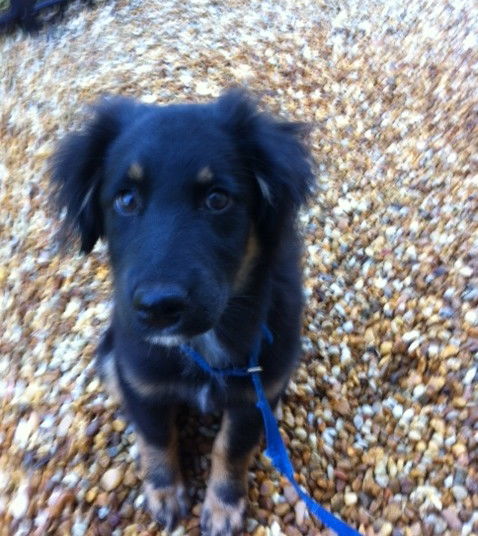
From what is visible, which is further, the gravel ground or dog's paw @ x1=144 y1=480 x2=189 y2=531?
the gravel ground

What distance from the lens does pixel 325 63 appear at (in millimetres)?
5531

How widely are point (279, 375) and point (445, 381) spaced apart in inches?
41.6

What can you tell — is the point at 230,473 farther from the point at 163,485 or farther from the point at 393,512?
the point at 393,512

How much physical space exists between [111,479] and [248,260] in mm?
1181

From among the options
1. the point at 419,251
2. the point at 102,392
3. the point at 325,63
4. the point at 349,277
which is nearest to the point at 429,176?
the point at 419,251

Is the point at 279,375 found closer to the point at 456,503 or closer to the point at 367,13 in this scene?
the point at 456,503

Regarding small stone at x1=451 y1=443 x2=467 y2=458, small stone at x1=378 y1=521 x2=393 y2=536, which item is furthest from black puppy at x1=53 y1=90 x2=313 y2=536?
small stone at x1=451 y1=443 x2=467 y2=458

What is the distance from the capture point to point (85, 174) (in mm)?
2336

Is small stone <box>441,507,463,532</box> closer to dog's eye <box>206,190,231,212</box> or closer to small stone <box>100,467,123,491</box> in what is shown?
small stone <box>100,467,123,491</box>

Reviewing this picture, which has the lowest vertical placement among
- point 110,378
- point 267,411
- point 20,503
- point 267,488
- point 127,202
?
point 20,503

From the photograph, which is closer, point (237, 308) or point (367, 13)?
point (237, 308)

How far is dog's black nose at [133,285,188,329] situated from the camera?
1.78 meters

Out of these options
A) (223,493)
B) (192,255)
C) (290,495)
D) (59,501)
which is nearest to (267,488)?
(290,495)

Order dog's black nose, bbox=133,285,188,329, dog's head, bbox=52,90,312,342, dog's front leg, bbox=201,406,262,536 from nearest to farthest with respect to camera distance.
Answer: dog's black nose, bbox=133,285,188,329
dog's head, bbox=52,90,312,342
dog's front leg, bbox=201,406,262,536
